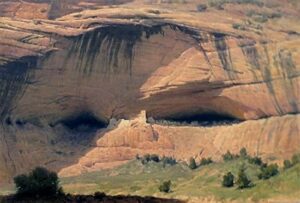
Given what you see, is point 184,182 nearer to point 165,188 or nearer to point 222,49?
point 165,188

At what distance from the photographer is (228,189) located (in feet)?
192

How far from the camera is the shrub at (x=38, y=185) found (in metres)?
37.2

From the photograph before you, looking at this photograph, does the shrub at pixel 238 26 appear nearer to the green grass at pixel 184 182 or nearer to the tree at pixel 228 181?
the green grass at pixel 184 182

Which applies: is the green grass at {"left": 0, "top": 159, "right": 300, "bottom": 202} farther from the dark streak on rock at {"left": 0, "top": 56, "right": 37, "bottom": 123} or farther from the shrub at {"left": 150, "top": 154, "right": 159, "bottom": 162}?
the dark streak on rock at {"left": 0, "top": 56, "right": 37, "bottom": 123}

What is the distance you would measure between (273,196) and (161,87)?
55999mm

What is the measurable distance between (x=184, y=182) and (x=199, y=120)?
3784 centimetres

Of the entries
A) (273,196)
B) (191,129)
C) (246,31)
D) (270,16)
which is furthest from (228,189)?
(270,16)

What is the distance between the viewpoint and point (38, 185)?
3825cm

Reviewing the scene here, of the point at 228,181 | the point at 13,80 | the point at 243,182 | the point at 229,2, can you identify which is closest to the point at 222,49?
the point at 229,2

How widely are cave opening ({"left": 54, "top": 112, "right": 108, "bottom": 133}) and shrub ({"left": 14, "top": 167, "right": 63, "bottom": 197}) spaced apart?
64.9 metres

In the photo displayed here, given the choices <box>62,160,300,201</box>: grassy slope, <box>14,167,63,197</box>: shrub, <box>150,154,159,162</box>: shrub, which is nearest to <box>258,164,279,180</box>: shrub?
<box>62,160,300,201</box>: grassy slope

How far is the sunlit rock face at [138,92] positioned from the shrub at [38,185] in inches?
2272

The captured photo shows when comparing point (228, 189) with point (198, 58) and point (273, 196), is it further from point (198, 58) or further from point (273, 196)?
point (198, 58)

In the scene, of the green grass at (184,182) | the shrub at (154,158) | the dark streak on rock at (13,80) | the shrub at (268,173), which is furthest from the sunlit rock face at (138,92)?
the shrub at (268,173)
